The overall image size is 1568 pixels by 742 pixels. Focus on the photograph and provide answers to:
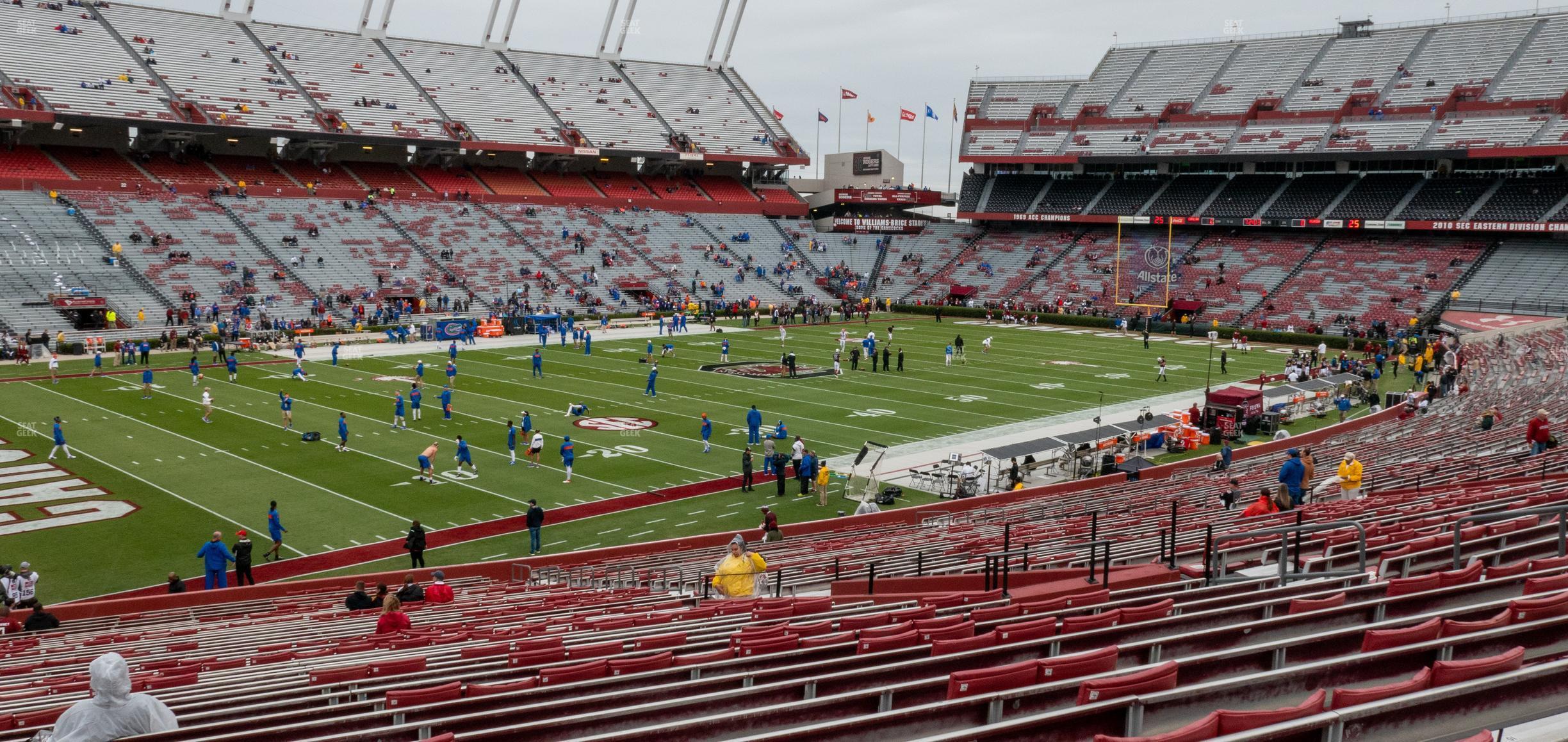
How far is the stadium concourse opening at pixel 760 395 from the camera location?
5477mm

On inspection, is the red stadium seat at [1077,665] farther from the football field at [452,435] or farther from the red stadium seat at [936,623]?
the football field at [452,435]

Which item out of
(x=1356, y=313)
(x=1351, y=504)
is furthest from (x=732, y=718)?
(x=1356, y=313)

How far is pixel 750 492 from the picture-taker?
23875 millimetres

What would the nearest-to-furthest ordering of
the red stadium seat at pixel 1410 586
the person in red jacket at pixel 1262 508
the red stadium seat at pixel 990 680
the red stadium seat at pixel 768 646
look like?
the red stadium seat at pixel 990 680, the red stadium seat at pixel 1410 586, the red stadium seat at pixel 768 646, the person in red jacket at pixel 1262 508

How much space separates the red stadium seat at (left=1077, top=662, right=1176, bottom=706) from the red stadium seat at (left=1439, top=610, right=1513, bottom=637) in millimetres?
1527

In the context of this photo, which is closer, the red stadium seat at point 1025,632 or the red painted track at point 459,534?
the red stadium seat at point 1025,632

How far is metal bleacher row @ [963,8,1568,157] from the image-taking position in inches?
2366

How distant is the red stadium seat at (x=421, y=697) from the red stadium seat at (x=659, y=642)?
2.08 m

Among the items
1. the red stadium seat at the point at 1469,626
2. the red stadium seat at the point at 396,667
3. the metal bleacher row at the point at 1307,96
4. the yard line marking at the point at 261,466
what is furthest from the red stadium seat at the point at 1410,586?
the metal bleacher row at the point at 1307,96

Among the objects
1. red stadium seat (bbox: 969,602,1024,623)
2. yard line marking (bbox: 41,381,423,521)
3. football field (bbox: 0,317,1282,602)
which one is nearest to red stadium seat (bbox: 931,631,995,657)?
red stadium seat (bbox: 969,602,1024,623)

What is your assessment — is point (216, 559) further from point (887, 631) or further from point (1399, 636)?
point (1399, 636)

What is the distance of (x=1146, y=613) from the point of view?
6508 millimetres

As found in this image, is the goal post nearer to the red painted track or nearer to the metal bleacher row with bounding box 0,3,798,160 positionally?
the metal bleacher row with bounding box 0,3,798,160

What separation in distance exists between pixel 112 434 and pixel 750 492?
1639 cm
